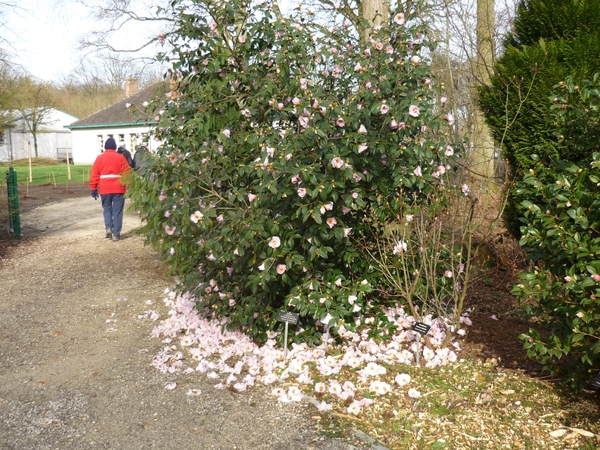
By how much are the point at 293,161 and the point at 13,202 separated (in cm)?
732

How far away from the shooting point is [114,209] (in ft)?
30.5

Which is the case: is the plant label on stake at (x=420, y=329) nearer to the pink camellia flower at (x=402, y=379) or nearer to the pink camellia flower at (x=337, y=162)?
the pink camellia flower at (x=402, y=379)

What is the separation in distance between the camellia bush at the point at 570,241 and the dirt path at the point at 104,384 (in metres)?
1.50

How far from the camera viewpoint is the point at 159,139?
16.7ft

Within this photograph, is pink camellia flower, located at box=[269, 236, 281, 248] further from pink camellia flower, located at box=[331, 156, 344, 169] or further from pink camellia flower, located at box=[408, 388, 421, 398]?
pink camellia flower, located at box=[408, 388, 421, 398]

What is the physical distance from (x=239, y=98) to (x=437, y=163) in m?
1.78

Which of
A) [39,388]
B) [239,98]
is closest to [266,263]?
[239,98]

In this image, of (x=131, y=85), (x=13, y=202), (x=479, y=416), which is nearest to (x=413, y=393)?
(x=479, y=416)

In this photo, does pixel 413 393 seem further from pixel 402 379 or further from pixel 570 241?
pixel 570 241

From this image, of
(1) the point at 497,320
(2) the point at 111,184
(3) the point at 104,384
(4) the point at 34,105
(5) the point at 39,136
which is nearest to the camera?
(3) the point at 104,384

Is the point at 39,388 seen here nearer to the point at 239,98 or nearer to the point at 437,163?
the point at 239,98

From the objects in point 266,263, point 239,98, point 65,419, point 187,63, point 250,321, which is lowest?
point 65,419

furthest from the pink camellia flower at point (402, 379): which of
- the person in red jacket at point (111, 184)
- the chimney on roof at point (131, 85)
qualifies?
the chimney on roof at point (131, 85)

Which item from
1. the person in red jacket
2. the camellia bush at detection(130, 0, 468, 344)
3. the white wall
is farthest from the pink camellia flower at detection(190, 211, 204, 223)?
the white wall
